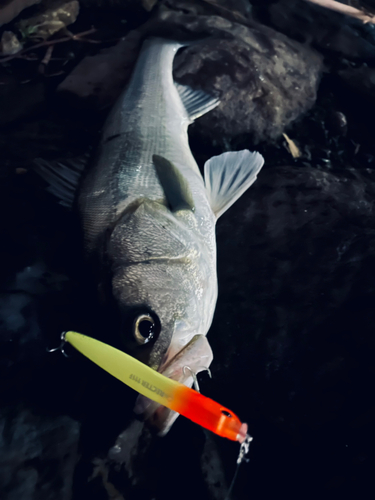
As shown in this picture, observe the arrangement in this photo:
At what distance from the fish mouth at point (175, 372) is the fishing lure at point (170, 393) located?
0.12m

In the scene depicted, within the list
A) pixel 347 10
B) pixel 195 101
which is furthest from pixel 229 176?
pixel 347 10

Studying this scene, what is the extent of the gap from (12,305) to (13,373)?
0.41 meters

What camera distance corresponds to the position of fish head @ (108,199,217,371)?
1.80 meters

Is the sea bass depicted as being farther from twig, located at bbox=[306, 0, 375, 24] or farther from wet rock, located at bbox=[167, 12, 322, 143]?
twig, located at bbox=[306, 0, 375, 24]

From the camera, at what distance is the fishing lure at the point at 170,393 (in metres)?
1.48

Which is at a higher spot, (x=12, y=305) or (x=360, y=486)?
(x=360, y=486)

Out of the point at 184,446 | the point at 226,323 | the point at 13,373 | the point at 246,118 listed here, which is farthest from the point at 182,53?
the point at 184,446

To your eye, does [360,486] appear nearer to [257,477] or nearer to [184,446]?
[257,477]

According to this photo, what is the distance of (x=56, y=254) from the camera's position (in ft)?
8.54

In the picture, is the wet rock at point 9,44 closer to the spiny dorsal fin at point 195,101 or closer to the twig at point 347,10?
the spiny dorsal fin at point 195,101

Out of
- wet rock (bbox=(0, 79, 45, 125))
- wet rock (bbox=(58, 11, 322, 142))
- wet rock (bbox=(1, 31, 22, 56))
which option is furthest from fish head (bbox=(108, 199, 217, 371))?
wet rock (bbox=(1, 31, 22, 56))

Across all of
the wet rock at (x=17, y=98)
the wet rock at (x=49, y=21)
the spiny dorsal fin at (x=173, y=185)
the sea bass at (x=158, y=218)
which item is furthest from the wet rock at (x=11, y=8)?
the spiny dorsal fin at (x=173, y=185)

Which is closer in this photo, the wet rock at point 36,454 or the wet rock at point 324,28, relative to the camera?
the wet rock at point 36,454

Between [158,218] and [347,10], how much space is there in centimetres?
357
